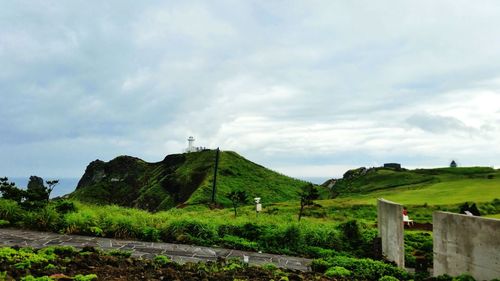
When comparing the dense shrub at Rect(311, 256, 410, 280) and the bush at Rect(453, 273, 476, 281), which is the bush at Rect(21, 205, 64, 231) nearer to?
the dense shrub at Rect(311, 256, 410, 280)

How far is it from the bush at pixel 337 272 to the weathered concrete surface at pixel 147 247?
844 mm

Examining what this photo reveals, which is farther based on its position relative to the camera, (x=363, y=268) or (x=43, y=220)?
(x=43, y=220)

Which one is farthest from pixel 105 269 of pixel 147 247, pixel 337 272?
pixel 337 272

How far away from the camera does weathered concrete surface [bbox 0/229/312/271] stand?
11547 mm

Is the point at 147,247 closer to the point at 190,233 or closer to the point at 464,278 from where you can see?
the point at 190,233

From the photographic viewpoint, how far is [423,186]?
4369 cm

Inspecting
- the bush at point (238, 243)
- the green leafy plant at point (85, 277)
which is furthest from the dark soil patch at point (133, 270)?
the bush at point (238, 243)

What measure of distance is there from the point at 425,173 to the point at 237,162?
24.1 meters

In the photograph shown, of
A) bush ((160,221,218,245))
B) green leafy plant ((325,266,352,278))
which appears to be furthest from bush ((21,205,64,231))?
green leafy plant ((325,266,352,278))

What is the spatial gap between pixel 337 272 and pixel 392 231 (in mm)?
3834

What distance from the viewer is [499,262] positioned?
930 cm

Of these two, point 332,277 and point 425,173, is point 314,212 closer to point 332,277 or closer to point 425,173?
point 332,277

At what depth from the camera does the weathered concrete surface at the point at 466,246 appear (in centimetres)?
949

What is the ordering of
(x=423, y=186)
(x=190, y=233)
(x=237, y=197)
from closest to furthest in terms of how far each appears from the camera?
(x=190, y=233) → (x=237, y=197) → (x=423, y=186)
